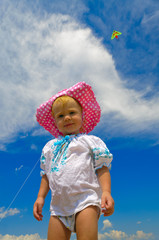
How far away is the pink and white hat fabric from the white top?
14.4 inches

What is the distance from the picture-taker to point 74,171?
7.73ft

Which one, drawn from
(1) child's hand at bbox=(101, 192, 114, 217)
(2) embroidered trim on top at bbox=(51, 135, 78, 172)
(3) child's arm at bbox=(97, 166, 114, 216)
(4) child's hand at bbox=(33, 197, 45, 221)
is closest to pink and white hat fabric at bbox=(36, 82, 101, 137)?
(2) embroidered trim on top at bbox=(51, 135, 78, 172)

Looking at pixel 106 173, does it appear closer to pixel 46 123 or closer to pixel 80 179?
pixel 80 179

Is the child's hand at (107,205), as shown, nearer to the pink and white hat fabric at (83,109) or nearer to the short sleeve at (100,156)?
the short sleeve at (100,156)

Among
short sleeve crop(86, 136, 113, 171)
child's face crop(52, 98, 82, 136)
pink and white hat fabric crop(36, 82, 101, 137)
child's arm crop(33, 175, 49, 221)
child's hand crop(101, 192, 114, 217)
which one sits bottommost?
child's hand crop(101, 192, 114, 217)

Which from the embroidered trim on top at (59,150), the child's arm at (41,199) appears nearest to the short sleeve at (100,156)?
the embroidered trim on top at (59,150)

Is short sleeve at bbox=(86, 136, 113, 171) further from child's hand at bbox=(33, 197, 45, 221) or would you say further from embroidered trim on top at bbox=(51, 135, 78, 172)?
child's hand at bbox=(33, 197, 45, 221)

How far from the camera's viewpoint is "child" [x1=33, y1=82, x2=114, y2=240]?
2.21 metres

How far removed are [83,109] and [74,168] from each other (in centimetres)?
89

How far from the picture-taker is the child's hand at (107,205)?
7.01 feet

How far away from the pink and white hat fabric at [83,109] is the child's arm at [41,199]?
64 centimetres

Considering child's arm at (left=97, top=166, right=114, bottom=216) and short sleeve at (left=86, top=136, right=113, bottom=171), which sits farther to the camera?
short sleeve at (left=86, top=136, right=113, bottom=171)

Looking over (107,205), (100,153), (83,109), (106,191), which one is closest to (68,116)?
(83,109)

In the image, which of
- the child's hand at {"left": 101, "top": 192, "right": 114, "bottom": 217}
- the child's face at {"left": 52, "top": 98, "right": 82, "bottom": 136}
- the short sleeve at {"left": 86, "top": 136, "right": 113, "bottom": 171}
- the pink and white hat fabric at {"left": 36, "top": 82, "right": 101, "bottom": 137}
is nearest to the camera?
the child's hand at {"left": 101, "top": 192, "right": 114, "bottom": 217}
